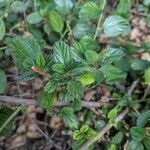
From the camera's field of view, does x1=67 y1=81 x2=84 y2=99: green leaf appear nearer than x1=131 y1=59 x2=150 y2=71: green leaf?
Yes

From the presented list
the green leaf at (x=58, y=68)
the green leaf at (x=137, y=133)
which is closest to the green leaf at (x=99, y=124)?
the green leaf at (x=137, y=133)

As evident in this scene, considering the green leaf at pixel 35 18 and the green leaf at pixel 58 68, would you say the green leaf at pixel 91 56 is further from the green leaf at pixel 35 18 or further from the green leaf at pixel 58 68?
the green leaf at pixel 35 18

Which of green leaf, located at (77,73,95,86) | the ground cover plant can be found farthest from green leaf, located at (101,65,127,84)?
green leaf, located at (77,73,95,86)

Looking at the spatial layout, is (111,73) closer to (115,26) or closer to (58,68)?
(115,26)

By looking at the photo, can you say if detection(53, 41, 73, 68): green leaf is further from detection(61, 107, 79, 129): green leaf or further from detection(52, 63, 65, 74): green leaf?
detection(61, 107, 79, 129): green leaf

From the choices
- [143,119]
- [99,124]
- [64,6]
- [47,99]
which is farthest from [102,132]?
[64,6]

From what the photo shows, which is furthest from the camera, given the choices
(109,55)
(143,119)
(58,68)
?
(143,119)
